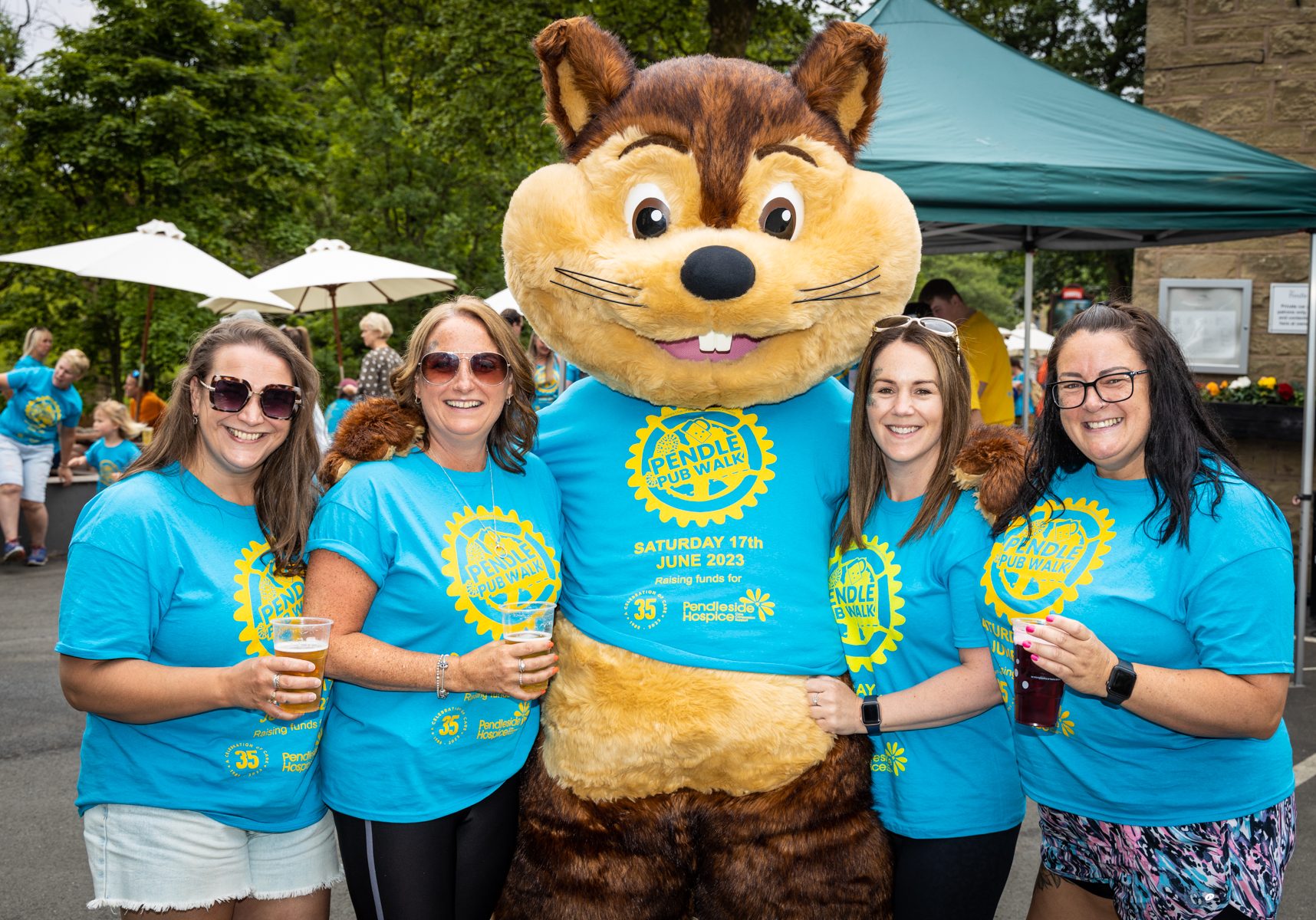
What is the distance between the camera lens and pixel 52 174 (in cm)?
1452

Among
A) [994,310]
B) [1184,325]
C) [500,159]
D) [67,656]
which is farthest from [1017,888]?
[994,310]

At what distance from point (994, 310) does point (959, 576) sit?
43569mm

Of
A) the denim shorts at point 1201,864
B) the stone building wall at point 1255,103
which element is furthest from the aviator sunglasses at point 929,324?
the stone building wall at point 1255,103

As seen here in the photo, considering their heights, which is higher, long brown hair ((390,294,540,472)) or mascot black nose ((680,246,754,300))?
mascot black nose ((680,246,754,300))

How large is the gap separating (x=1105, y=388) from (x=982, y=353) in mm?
5012

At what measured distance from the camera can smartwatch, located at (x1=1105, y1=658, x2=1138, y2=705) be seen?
200 centimetres

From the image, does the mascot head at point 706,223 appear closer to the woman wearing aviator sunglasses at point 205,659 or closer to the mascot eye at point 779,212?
the mascot eye at point 779,212

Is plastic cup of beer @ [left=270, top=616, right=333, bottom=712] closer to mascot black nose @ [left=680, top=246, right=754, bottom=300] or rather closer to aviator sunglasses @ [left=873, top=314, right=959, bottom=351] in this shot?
mascot black nose @ [left=680, top=246, right=754, bottom=300]

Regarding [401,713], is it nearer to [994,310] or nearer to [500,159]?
[500,159]

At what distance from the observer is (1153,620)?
213cm

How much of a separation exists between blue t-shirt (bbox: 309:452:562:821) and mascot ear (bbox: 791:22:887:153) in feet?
4.69

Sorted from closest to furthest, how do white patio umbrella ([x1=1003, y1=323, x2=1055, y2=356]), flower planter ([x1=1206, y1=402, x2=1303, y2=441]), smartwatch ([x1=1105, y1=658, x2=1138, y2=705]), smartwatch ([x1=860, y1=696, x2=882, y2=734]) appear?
smartwatch ([x1=1105, y1=658, x2=1138, y2=705])
smartwatch ([x1=860, y1=696, x2=882, y2=734])
flower planter ([x1=1206, y1=402, x2=1303, y2=441])
white patio umbrella ([x1=1003, y1=323, x2=1055, y2=356])

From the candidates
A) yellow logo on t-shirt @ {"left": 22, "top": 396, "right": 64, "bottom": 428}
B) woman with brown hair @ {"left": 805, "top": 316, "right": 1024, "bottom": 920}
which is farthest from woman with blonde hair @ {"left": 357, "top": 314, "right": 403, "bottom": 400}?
woman with brown hair @ {"left": 805, "top": 316, "right": 1024, "bottom": 920}

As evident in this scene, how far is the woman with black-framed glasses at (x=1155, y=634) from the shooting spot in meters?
2.05
